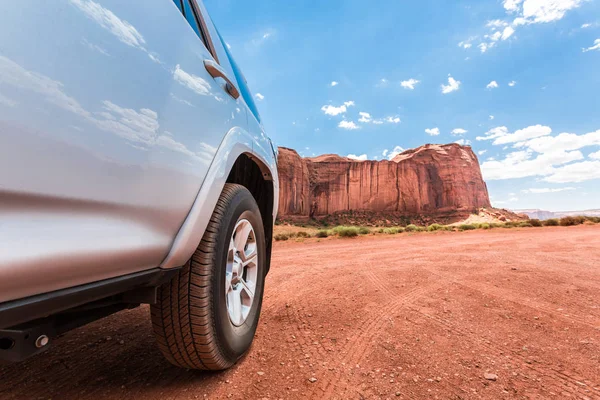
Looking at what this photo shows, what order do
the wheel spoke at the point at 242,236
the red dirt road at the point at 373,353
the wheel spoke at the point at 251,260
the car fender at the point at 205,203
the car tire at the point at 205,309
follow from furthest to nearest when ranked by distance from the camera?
the wheel spoke at the point at 251,260, the wheel spoke at the point at 242,236, the red dirt road at the point at 373,353, the car tire at the point at 205,309, the car fender at the point at 205,203

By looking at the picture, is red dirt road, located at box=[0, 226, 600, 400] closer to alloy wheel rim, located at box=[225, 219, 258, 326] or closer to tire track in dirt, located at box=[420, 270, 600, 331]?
tire track in dirt, located at box=[420, 270, 600, 331]

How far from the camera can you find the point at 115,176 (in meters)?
0.95

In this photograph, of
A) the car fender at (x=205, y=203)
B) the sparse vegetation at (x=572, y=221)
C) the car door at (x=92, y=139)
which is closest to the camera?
the car door at (x=92, y=139)

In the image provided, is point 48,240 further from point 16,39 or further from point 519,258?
point 519,258

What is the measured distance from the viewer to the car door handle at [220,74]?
1.53m

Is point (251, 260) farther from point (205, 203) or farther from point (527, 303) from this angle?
point (527, 303)

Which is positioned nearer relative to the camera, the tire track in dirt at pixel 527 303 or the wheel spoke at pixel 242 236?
the wheel spoke at pixel 242 236

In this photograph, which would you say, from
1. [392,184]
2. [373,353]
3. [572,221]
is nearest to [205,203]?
[373,353]

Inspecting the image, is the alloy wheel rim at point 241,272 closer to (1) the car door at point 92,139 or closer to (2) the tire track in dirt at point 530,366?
(1) the car door at point 92,139

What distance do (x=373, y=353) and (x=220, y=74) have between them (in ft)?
6.32

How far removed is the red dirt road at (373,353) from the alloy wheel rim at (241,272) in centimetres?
30

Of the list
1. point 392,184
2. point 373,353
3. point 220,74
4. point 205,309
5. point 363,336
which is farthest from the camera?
point 392,184

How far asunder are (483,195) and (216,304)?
233 feet

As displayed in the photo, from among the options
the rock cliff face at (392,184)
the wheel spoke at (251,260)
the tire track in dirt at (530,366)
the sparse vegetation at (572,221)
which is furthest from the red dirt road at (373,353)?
the rock cliff face at (392,184)
